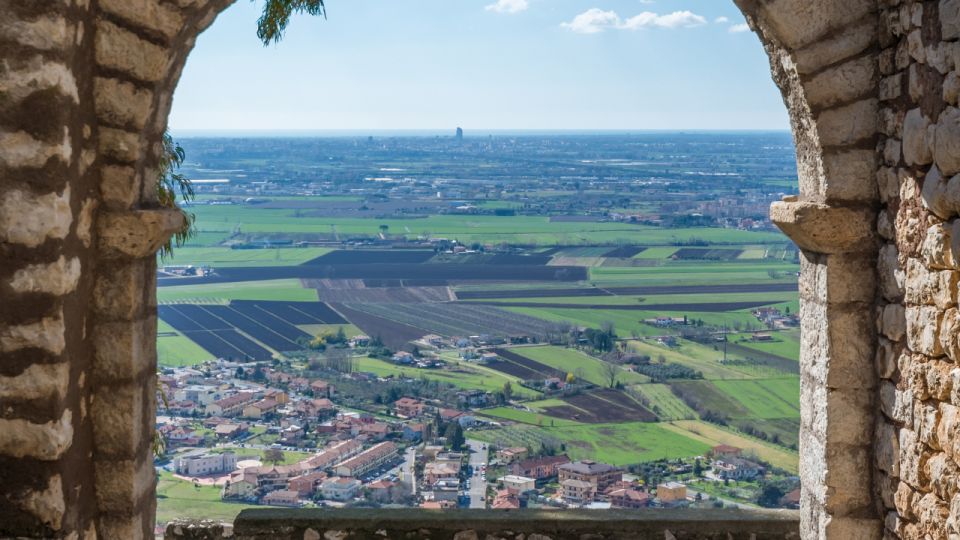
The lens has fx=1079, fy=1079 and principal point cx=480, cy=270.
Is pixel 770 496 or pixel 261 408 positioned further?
pixel 261 408

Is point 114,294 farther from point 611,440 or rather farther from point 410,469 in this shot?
point 611,440

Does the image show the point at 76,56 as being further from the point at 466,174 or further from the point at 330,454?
the point at 466,174

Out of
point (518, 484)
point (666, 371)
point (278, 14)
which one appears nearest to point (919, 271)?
point (278, 14)

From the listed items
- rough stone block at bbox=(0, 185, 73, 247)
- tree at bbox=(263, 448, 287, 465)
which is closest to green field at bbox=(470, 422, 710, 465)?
tree at bbox=(263, 448, 287, 465)

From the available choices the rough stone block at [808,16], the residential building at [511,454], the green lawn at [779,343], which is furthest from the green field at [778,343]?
the rough stone block at [808,16]

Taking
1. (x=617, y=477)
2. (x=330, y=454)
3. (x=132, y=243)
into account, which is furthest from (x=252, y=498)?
(x=132, y=243)

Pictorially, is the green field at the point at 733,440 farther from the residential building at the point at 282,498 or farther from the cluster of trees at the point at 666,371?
the residential building at the point at 282,498

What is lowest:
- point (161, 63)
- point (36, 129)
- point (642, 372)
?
point (642, 372)
